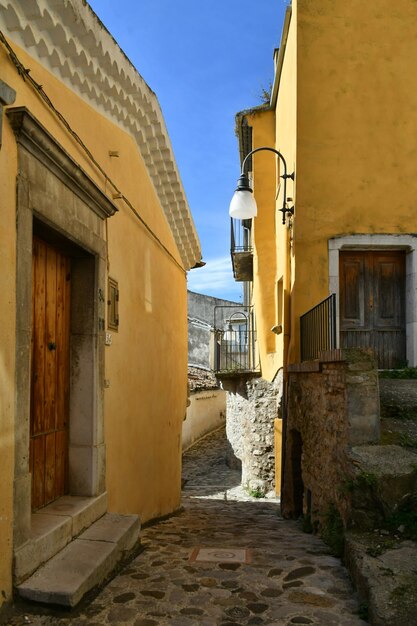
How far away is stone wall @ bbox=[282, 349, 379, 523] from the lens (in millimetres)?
5059

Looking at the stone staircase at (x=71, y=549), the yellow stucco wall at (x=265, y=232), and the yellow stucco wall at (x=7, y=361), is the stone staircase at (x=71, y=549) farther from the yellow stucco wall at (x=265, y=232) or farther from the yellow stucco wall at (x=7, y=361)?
the yellow stucco wall at (x=265, y=232)

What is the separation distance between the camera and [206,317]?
31.2 m

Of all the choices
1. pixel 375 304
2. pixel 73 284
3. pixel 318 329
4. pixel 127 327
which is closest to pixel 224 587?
pixel 73 284

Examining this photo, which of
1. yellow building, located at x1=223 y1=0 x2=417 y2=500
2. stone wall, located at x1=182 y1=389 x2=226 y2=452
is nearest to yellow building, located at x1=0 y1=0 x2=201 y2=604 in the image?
yellow building, located at x1=223 y1=0 x2=417 y2=500

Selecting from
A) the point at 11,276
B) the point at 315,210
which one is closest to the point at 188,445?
the point at 315,210

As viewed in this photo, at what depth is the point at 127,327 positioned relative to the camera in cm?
629

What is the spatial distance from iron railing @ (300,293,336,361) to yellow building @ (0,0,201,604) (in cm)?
228

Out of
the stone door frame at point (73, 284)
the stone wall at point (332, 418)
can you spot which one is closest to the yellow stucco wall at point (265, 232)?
the stone wall at point (332, 418)

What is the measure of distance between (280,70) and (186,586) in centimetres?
991

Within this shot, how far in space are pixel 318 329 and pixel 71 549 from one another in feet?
14.4

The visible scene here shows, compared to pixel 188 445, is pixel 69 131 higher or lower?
higher

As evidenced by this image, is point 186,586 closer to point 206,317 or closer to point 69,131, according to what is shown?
point 69,131

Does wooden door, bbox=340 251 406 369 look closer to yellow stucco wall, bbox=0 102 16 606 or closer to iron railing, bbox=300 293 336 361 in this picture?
iron railing, bbox=300 293 336 361

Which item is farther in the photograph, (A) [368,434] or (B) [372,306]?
(B) [372,306]
